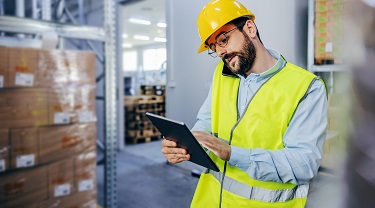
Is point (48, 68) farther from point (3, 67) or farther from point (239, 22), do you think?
point (239, 22)

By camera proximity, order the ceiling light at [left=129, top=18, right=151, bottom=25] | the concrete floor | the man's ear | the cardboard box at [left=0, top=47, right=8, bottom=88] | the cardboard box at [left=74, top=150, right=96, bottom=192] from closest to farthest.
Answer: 1. the man's ear
2. the cardboard box at [left=0, top=47, right=8, bottom=88]
3. the cardboard box at [left=74, top=150, right=96, bottom=192]
4. the concrete floor
5. the ceiling light at [left=129, top=18, right=151, bottom=25]

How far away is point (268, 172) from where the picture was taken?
3.93 ft

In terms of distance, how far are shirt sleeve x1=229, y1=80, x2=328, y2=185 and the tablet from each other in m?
0.11

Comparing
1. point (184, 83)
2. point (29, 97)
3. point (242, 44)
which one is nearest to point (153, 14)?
point (184, 83)

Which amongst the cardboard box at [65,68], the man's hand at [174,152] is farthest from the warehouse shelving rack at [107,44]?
the man's hand at [174,152]

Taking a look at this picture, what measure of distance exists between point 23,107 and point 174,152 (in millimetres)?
1617

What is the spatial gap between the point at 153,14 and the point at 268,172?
8830 millimetres

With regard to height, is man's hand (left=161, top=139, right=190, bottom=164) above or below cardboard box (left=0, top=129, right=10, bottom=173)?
above

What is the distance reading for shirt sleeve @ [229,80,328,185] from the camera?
1.19 meters

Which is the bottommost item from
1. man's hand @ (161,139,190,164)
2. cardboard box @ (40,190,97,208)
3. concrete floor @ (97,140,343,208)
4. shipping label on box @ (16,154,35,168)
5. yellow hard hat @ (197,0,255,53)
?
concrete floor @ (97,140,343,208)

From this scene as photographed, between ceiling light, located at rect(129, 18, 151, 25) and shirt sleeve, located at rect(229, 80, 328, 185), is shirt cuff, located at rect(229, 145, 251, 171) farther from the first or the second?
ceiling light, located at rect(129, 18, 151, 25)

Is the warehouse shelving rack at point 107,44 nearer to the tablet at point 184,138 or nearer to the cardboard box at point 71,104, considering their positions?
the cardboard box at point 71,104

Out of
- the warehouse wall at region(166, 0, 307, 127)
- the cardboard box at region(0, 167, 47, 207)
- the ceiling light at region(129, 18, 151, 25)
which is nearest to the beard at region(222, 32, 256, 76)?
the cardboard box at region(0, 167, 47, 207)

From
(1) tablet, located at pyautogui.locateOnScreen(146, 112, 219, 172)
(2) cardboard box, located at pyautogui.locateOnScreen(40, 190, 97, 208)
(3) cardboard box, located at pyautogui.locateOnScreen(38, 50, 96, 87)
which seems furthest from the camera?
(2) cardboard box, located at pyautogui.locateOnScreen(40, 190, 97, 208)
